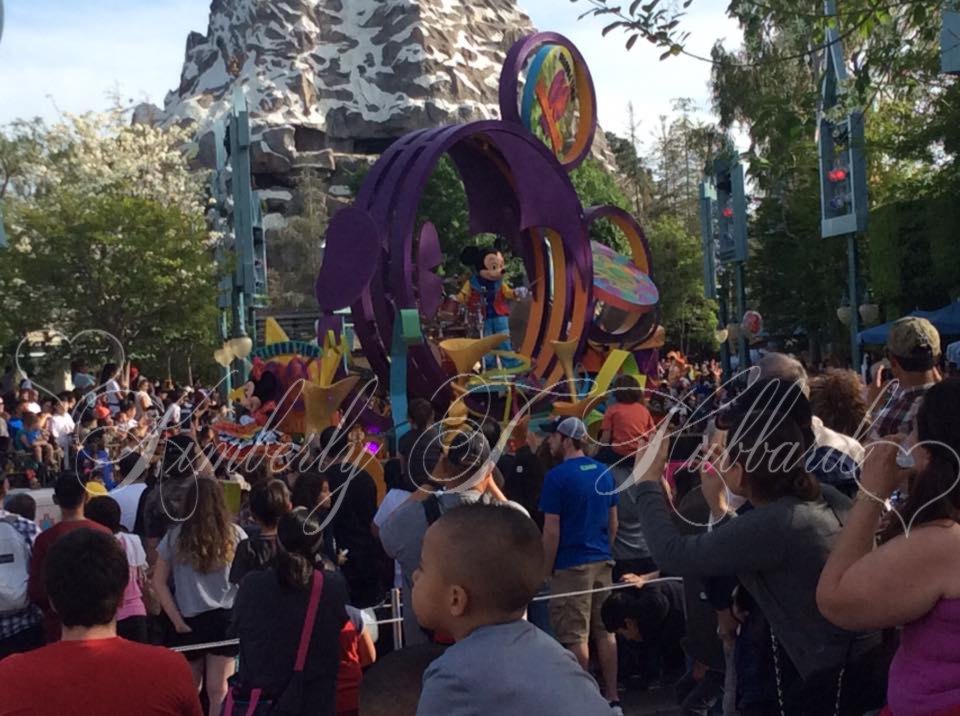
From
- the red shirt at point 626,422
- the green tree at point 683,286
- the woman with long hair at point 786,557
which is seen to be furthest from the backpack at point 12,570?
the green tree at point 683,286

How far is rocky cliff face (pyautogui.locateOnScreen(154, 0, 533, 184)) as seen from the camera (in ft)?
249

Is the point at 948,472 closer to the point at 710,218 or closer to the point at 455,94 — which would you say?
the point at 710,218

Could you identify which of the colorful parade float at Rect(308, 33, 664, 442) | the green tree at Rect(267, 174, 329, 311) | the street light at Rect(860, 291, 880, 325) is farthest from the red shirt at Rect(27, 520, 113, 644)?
the green tree at Rect(267, 174, 329, 311)

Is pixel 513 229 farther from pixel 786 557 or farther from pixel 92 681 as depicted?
pixel 92 681

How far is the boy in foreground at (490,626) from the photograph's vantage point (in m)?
2.17

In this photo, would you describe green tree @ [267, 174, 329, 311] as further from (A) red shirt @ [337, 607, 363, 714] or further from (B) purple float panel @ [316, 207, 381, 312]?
(A) red shirt @ [337, 607, 363, 714]

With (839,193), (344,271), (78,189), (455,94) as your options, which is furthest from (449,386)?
(455,94)

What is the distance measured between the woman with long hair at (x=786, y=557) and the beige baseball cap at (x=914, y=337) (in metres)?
1.68

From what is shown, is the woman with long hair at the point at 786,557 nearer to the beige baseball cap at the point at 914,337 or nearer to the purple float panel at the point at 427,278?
the beige baseball cap at the point at 914,337

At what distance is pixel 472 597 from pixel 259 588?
200 centimetres

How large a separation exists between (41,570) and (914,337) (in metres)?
3.75

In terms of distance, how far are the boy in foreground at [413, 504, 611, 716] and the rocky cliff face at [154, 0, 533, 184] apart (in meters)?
70.8

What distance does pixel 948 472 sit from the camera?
2646 millimetres

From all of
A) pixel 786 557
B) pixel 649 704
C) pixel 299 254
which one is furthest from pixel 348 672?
pixel 299 254
